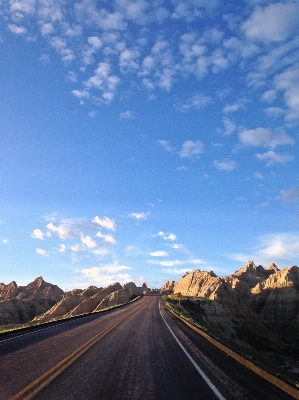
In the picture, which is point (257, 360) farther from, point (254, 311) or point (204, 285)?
point (204, 285)

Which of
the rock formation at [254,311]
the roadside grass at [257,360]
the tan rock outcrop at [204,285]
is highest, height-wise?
the tan rock outcrop at [204,285]

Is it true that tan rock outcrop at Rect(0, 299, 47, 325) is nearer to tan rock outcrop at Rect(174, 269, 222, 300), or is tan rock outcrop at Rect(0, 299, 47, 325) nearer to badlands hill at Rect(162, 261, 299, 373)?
tan rock outcrop at Rect(174, 269, 222, 300)

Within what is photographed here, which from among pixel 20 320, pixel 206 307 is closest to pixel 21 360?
pixel 206 307

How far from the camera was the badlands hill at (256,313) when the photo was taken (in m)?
51.9

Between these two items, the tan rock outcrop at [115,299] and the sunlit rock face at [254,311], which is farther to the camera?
the tan rock outcrop at [115,299]

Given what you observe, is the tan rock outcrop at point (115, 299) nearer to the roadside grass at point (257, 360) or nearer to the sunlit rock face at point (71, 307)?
the sunlit rock face at point (71, 307)

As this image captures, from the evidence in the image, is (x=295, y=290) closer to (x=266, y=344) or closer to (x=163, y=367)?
(x=266, y=344)

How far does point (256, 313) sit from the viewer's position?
70062mm

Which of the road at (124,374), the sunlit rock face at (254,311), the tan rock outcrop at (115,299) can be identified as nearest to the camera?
the road at (124,374)

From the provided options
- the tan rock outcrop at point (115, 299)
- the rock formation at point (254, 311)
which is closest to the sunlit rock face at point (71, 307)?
the tan rock outcrop at point (115, 299)

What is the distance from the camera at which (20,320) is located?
9794 centimetres

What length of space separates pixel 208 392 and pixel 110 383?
87.5 inches

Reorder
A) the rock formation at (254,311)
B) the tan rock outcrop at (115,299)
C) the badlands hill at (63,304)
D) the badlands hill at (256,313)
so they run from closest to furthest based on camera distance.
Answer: the badlands hill at (256,313), the rock formation at (254,311), the tan rock outcrop at (115,299), the badlands hill at (63,304)

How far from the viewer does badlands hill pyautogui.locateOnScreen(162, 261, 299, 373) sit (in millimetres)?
51928
